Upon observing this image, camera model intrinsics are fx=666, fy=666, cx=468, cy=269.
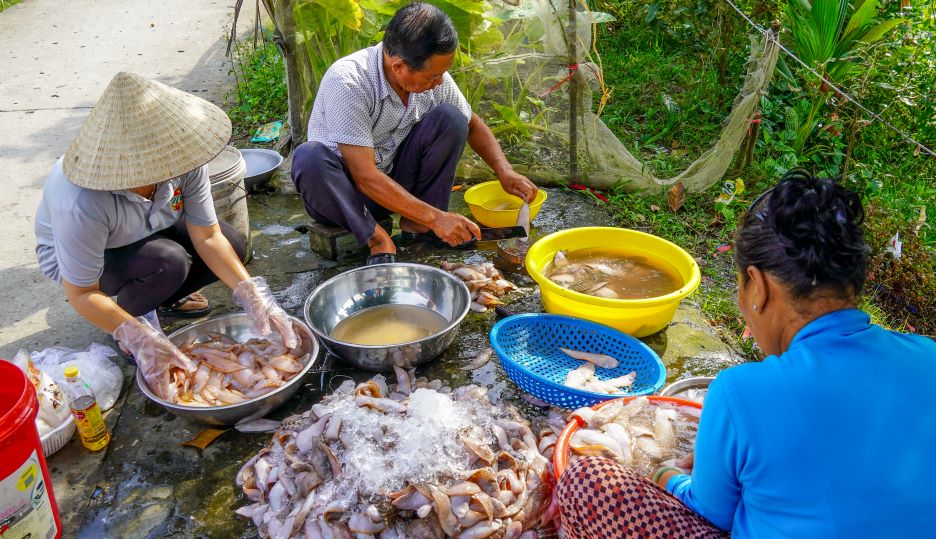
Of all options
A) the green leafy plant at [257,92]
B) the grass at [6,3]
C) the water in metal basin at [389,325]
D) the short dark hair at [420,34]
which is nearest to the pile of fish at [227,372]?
the water in metal basin at [389,325]

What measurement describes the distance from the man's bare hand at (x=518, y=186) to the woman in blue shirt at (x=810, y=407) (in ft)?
7.07

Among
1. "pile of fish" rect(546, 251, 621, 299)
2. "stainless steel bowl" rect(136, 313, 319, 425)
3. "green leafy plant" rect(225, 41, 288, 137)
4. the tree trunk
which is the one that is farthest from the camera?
"green leafy plant" rect(225, 41, 288, 137)

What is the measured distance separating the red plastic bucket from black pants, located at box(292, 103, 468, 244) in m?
1.78

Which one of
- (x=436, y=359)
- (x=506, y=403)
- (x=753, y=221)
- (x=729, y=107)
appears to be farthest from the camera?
(x=729, y=107)

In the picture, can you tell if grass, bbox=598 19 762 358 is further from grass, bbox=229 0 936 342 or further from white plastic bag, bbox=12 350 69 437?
white plastic bag, bbox=12 350 69 437

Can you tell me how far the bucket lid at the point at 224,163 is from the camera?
348 cm

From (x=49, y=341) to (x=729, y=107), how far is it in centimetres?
498

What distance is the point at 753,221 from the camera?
5.32 feet

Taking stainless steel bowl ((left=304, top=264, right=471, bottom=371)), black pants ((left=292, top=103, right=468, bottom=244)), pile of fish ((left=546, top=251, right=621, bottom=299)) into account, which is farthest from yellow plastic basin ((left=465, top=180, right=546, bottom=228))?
stainless steel bowl ((left=304, top=264, right=471, bottom=371))

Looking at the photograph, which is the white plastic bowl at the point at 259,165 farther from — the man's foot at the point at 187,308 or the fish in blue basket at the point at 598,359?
the fish in blue basket at the point at 598,359

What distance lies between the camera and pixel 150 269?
9.45 ft

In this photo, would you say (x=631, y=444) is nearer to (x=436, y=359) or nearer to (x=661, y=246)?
(x=436, y=359)

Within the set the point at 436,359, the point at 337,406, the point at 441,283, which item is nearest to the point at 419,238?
the point at 441,283

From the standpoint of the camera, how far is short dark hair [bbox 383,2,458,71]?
3062mm
